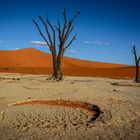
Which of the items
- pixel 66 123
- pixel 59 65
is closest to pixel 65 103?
pixel 66 123

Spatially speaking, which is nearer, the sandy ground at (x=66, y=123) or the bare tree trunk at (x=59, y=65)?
the sandy ground at (x=66, y=123)

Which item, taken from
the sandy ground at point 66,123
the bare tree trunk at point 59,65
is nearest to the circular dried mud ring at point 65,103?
the sandy ground at point 66,123

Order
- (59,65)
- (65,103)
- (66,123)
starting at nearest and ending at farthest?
(66,123), (65,103), (59,65)

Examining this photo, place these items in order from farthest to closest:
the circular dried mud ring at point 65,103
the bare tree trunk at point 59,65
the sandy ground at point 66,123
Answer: the bare tree trunk at point 59,65 → the circular dried mud ring at point 65,103 → the sandy ground at point 66,123

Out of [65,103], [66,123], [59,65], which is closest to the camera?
[66,123]

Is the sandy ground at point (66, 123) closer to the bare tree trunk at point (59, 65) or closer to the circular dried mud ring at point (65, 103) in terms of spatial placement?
the circular dried mud ring at point (65, 103)

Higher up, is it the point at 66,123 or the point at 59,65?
the point at 59,65

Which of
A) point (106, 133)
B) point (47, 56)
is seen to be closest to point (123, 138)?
point (106, 133)

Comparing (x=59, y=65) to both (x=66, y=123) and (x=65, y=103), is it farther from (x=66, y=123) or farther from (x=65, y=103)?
(x=66, y=123)

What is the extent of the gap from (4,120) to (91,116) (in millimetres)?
2276

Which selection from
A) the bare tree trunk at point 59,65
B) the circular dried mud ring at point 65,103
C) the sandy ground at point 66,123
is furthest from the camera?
the bare tree trunk at point 59,65

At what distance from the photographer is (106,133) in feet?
15.6

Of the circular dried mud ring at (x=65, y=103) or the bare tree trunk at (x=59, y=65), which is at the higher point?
the bare tree trunk at (x=59, y=65)

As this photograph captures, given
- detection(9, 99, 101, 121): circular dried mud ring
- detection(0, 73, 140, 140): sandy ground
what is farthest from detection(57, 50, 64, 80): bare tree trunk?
detection(0, 73, 140, 140): sandy ground
